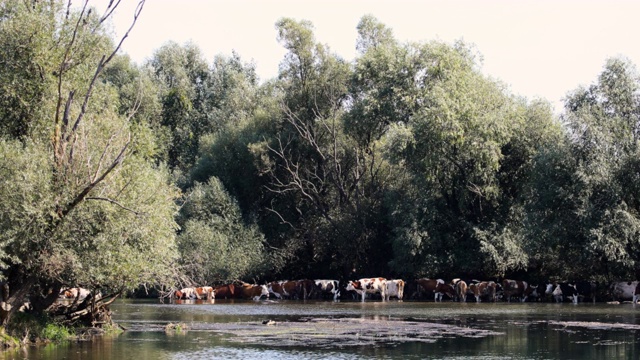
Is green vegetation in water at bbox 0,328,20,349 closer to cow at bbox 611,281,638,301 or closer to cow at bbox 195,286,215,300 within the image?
cow at bbox 195,286,215,300

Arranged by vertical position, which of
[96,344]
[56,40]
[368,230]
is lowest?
[96,344]

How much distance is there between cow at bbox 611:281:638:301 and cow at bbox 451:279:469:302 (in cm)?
836

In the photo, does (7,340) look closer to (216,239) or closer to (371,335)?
(371,335)

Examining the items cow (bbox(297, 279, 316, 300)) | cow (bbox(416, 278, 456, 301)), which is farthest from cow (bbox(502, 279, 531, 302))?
cow (bbox(297, 279, 316, 300))

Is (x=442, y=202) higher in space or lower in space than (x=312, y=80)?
lower

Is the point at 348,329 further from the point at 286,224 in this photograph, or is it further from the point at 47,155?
the point at 286,224

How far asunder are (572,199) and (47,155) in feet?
96.4

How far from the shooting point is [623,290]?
151 ft

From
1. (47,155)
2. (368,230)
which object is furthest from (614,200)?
(47,155)

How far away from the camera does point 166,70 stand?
81.9 meters

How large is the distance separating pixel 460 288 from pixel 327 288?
9499 millimetres

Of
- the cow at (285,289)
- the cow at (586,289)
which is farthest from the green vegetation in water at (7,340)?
the cow at (285,289)

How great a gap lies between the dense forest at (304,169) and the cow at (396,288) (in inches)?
36.9

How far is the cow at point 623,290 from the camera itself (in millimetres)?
45469
